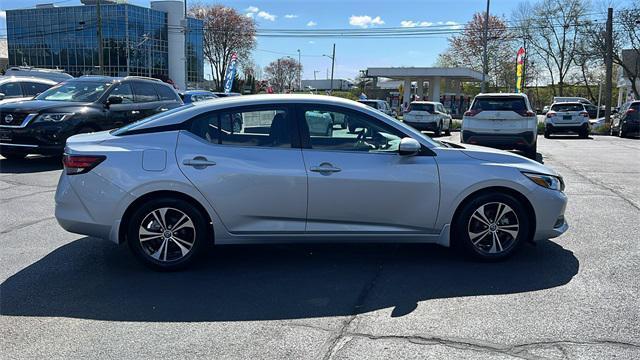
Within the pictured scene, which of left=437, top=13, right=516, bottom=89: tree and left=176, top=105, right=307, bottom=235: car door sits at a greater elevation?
left=437, top=13, right=516, bottom=89: tree

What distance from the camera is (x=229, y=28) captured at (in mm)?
68000

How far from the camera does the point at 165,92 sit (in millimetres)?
13188

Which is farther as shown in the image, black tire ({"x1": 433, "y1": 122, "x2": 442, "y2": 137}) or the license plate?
black tire ({"x1": 433, "y1": 122, "x2": 442, "y2": 137})

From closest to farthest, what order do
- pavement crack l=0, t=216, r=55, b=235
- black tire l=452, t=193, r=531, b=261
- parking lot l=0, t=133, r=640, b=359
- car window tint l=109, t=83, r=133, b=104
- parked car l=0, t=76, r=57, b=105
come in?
parking lot l=0, t=133, r=640, b=359 → black tire l=452, t=193, r=531, b=261 → pavement crack l=0, t=216, r=55, b=235 → car window tint l=109, t=83, r=133, b=104 → parked car l=0, t=76, r=57, b=105

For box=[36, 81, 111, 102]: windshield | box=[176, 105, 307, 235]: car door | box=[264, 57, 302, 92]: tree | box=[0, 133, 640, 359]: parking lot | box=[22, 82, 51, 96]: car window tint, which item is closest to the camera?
box=[0, 133, 640, 359]: parking lot

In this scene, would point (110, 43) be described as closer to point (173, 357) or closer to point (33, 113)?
point (33, 113)

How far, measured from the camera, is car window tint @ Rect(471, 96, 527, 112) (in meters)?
13.0

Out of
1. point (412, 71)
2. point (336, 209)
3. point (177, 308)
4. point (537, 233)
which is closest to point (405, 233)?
point (336, 209)

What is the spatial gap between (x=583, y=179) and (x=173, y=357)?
9334mm

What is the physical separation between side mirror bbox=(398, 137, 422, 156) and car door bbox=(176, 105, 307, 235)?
90cm

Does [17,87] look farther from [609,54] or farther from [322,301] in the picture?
[609,54]

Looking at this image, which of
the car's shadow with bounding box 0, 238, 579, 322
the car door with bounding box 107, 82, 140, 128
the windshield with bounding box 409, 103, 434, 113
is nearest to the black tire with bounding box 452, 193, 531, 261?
the car's shadow with bounding box 0, 238, 579, 322

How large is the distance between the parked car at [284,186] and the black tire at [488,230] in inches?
0.4

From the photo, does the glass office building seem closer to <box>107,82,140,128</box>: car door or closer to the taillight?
<box>107,82,140,128</box>: car door
